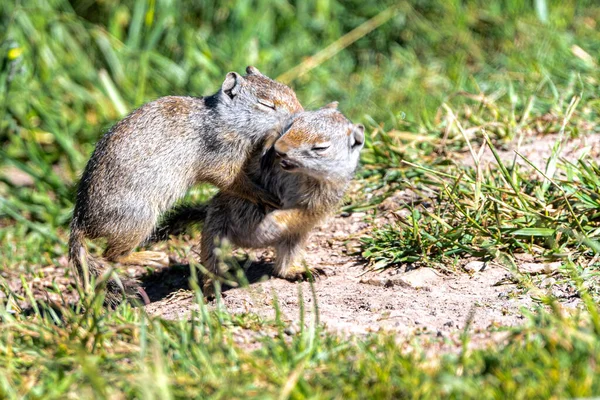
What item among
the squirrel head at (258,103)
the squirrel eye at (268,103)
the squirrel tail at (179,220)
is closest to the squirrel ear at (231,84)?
the squirrel head at (258,103)

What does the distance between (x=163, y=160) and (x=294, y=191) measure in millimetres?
714

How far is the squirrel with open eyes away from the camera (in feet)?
13.5

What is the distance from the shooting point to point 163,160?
440cm

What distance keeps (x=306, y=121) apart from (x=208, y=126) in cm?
68

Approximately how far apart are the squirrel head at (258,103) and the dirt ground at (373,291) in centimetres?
78

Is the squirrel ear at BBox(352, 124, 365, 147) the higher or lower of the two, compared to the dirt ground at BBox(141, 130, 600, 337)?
higher

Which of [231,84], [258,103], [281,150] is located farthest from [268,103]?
[281,150]

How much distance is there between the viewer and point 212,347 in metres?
2.95

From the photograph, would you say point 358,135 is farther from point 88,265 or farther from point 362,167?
point 88,265

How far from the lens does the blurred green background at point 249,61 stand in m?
6.13

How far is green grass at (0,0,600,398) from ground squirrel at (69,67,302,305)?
54 cm

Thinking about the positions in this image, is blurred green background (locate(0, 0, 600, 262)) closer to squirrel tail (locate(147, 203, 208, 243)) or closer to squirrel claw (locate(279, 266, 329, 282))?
squirrel tail (locate(147, 203, 208, 243))

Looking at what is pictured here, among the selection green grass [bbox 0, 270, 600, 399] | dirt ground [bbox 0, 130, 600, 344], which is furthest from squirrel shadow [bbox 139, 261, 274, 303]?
green grass [bbox 0, 270, 600, 399]

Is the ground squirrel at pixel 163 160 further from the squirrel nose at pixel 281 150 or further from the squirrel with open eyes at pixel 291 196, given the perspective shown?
the squirrel nose at pixel 281 150
